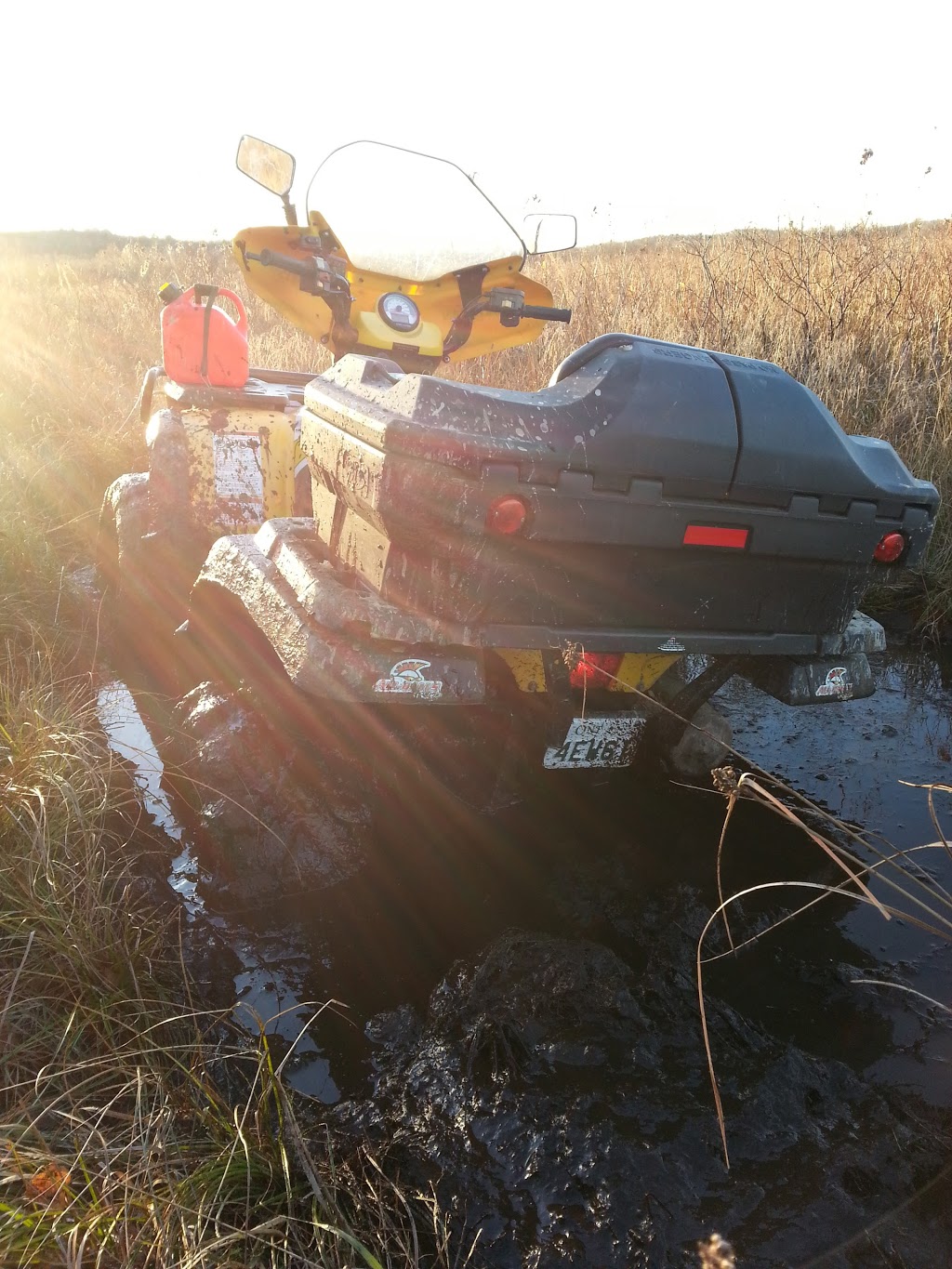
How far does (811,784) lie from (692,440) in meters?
1.54

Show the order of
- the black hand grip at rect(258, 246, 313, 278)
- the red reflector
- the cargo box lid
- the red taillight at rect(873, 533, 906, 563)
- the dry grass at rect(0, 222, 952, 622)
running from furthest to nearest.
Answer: the dry grass at rect(0, 222, 952, 622)
the black hand grip at rect(258, 246, 313, 278)
the red taillight at rect(873, 533, 906, 563)
the red reflector
the cargo box lid

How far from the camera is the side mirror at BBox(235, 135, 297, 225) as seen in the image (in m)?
2.95

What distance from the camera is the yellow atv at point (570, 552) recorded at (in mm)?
1613

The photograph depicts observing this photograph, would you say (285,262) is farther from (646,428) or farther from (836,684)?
(836,684)

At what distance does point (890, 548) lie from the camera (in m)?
1.92

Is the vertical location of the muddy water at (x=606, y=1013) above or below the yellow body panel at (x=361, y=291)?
below

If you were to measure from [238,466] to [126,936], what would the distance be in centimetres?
191

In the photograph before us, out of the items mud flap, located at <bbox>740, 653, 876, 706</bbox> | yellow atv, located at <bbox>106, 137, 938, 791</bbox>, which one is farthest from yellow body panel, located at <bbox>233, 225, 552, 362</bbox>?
mud flap, located at <bbox>740, 653, 876, 706</bbox>

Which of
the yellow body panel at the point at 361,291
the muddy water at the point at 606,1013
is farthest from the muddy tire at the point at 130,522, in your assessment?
the muddy water at the point at 606,1013

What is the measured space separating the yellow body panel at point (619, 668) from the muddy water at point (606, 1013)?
0.42 m

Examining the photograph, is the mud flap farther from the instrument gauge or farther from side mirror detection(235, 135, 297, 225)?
side mirror detection(235, 135, 297, 225)

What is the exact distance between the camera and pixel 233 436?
312 centimetres

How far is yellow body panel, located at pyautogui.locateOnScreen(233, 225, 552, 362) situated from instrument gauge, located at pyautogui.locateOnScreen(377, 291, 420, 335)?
0.02m

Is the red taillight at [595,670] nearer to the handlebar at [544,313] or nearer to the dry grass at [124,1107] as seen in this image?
the dry grass at [124,1107]
